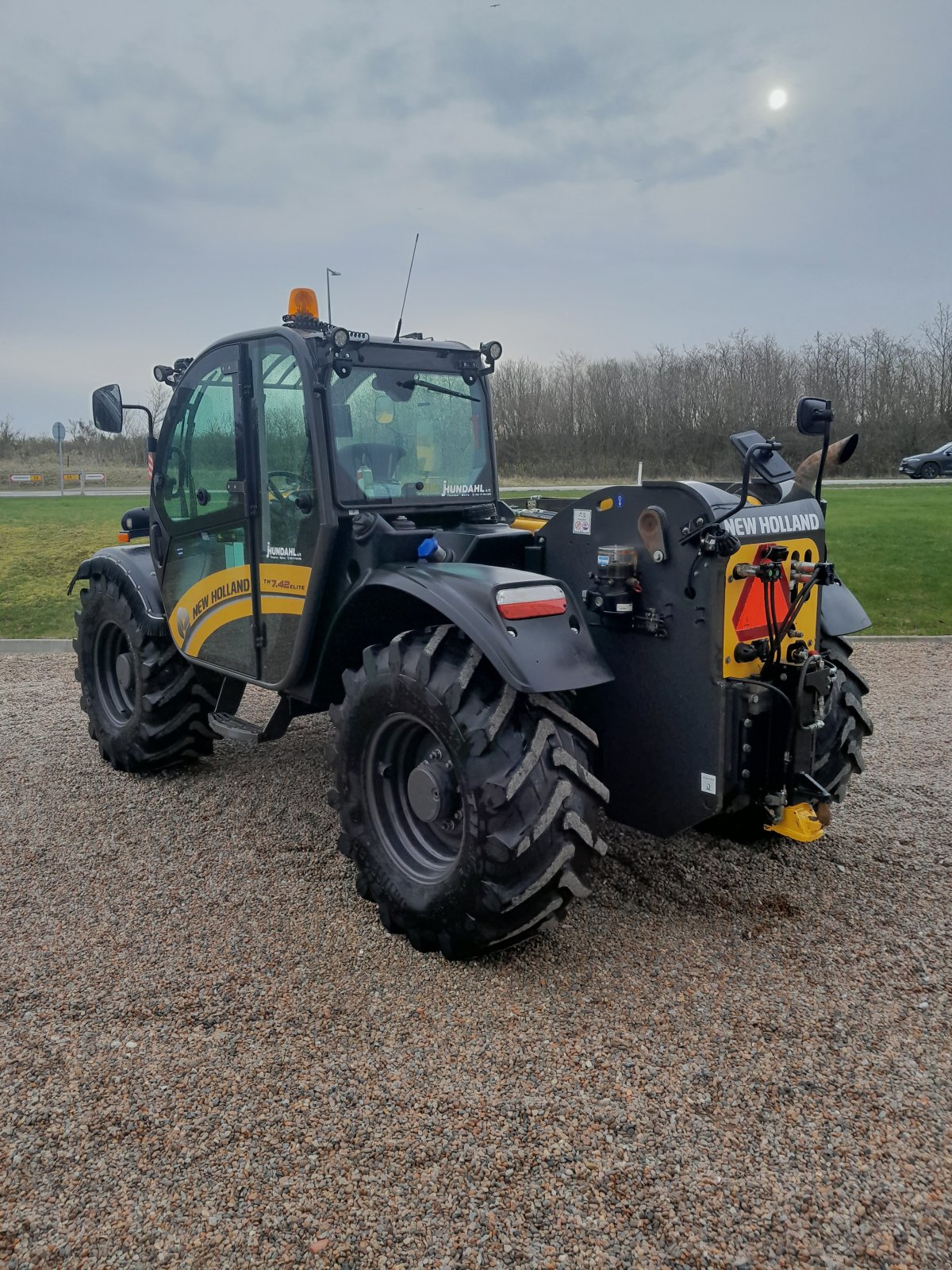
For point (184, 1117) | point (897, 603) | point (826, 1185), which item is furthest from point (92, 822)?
point (897, 603)

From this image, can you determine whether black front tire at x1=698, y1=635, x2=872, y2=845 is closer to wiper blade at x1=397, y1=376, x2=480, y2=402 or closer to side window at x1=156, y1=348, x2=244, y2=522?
wiper blade at x1=397, y1=376, x2=480, y2=402

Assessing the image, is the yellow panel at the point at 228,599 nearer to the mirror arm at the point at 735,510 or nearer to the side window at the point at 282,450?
the side window at the point at 282,450

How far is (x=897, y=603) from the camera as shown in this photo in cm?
1068

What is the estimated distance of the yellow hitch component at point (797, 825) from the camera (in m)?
3.50

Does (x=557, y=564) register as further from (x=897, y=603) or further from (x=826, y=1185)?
(x=897, y=603)

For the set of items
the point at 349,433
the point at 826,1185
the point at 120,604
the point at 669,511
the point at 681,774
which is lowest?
the point at 826,1185

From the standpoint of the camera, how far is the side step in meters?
4.59

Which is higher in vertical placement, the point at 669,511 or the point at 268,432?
the point at 268,432

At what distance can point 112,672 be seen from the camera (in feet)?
19.6

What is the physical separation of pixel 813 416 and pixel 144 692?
3.72m

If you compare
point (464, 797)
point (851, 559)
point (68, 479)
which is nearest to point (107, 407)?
point (464, 797)

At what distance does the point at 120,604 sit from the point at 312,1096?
3483 millimetres

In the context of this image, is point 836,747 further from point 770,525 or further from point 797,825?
Answer: point 770,525

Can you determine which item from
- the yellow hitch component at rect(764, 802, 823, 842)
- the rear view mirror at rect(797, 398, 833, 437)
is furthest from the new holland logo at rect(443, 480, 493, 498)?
the yellow hitch component at rect(764, 802, 823, 842)
